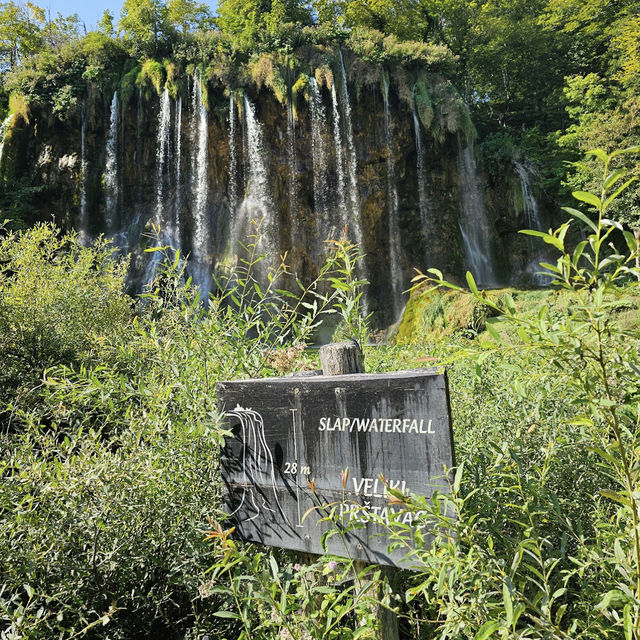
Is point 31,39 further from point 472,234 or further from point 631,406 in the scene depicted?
point 631,406

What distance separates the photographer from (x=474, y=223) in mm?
18859

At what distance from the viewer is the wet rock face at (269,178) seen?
1783cm

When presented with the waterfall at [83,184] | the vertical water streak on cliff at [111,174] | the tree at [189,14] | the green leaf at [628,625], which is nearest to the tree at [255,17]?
the tree at [189,14]

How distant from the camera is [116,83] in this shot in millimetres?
18422

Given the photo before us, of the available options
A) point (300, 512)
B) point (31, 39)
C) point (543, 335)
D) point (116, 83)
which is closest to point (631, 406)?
point (543, 335)

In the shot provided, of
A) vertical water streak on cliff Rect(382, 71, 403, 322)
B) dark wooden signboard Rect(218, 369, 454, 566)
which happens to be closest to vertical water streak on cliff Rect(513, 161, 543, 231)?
vertical water streak on cliff Rect(382, 71, 403, 322)

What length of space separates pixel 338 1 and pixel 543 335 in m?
26.4

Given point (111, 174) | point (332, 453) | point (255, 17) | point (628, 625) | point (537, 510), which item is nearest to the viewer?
point (628, 625)

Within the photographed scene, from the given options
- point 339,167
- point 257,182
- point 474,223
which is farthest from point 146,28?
point 474,223

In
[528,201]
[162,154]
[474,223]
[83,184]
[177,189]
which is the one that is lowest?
[474,223]

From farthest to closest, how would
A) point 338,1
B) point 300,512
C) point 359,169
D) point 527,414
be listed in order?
1. point 338,1
2. point 359,169
3. point 527,414
4. point 300,512

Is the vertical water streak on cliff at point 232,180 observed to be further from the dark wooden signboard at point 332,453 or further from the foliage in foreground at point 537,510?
the dark wooden signboard at point 332,453

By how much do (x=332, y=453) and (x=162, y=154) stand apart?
1843 centimetres

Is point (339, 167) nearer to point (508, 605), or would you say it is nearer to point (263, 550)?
point (263, 550)
